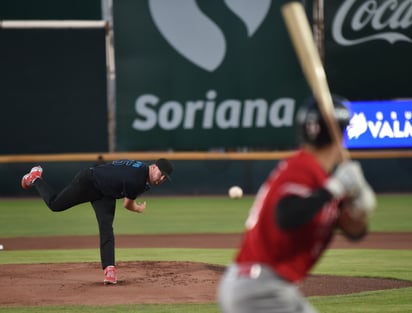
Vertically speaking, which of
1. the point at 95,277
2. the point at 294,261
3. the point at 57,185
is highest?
the point at 294,261

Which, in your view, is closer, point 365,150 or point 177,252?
point 177,252

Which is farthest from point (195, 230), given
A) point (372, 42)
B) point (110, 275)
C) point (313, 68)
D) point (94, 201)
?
point (313, 68)

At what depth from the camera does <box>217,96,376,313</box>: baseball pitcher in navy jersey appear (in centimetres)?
391

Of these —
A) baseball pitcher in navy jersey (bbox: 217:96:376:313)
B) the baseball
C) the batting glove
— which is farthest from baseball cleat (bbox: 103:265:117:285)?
the baseball

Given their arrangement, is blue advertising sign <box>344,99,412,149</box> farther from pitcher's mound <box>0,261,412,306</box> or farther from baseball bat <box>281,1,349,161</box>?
baseball bat <box>281,1,349,161</box>

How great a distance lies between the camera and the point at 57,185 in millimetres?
20844

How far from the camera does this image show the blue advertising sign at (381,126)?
20.4m

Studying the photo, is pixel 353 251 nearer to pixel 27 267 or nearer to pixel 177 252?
pixel 177 252

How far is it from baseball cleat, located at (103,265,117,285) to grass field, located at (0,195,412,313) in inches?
50.1

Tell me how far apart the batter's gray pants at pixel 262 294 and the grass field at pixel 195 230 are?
409cm

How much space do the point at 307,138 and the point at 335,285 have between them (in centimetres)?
582

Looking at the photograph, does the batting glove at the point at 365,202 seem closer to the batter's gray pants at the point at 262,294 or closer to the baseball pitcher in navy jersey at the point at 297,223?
the baseball pitcher in navy jersey at the point at 297,223

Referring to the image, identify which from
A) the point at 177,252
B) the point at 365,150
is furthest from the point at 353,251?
the point at 365,150

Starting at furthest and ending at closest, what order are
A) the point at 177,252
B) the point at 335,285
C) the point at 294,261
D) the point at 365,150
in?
the point at 365,150
the point at 177,252
the point at 335,285
the point at 294,261
